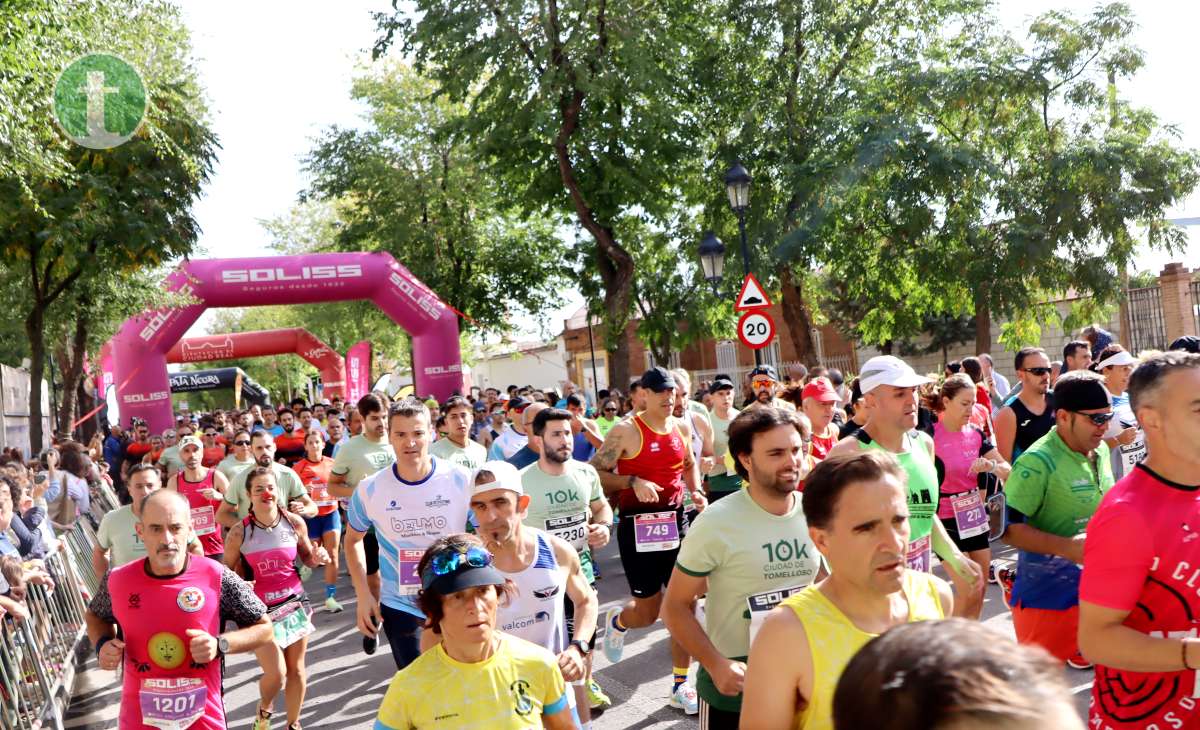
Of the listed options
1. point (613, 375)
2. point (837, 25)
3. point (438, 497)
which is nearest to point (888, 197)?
point (837, 25)

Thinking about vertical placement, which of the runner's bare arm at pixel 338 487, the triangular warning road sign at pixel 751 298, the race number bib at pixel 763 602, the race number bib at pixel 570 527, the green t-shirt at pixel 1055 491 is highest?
the triangular warning road sign at pixel 751 298

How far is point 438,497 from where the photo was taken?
593 centimetres

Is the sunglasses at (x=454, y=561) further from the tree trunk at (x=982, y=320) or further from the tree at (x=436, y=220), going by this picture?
the tree at (x=436, y=220)

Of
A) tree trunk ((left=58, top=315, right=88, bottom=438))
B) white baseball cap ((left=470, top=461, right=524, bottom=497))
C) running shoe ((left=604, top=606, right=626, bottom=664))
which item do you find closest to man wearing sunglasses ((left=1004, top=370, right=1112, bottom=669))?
white baseball cap ((left=470, top=461, right=524, bottom=497))

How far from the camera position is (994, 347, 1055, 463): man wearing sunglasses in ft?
23.9

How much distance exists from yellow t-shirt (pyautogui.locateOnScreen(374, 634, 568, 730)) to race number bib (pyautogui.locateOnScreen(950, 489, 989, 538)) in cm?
403

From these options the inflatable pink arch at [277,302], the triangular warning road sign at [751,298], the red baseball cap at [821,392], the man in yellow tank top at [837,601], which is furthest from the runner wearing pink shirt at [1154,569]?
the inflatable pink arch at [277,302]

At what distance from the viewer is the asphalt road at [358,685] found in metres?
6.35

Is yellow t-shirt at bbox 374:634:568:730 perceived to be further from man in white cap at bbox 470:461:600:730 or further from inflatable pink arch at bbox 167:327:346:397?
inflatable pink arch at bbox 167:327:346:397

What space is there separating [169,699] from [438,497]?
1.77 meters

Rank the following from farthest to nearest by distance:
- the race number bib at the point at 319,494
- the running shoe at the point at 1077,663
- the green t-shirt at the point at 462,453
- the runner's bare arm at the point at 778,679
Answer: the race number bib at the point at 319,494 → the green t-shirt at the point at 462,453 → the running shoe at the point at 1077,663 → the runner's bare arm at the point at 778,679

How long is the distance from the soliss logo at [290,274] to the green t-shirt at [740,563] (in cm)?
2050

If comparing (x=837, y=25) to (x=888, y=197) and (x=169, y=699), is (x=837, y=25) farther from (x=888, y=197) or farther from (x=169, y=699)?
(x=169, y=699)

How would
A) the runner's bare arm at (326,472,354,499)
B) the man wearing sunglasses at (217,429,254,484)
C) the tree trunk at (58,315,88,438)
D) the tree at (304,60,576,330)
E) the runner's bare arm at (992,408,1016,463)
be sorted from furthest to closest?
the tree at (304,60,576,330)
the tree trunk at (58,315,88,438)
the man wearing sunglasses at (217,429,254,484)
the runner's bare arm at (326,472,354,499)
the runner's bare arm at (992,408,1016,463)
